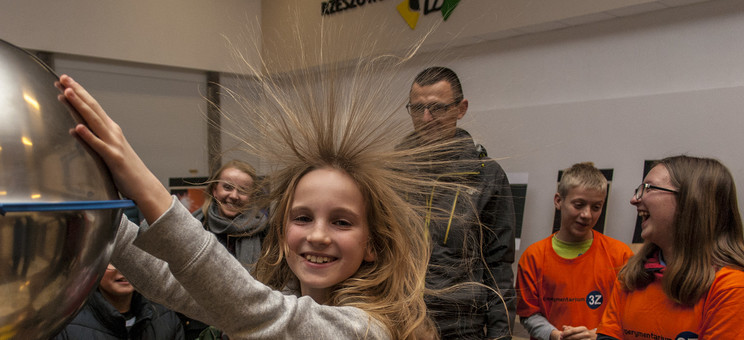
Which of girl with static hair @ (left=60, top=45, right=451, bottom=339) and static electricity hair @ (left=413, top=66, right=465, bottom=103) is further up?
static electricity hair @ (left=413, top=66, right=465, bottom=103)

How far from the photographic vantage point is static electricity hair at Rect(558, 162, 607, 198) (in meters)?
2.98

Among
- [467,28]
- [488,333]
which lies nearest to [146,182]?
[488,333]

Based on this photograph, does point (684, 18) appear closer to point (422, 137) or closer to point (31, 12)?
point (422, 137)

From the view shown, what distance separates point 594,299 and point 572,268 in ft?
0.59

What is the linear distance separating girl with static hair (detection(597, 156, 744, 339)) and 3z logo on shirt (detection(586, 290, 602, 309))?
0.47 meters

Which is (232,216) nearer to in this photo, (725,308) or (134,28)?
(725,308)

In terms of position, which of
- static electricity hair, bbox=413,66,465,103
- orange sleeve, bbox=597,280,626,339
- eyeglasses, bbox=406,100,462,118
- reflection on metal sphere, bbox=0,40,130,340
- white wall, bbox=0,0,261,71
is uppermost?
white wall, bbox=0,0,261,71

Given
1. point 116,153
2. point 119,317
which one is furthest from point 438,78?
point 116,153

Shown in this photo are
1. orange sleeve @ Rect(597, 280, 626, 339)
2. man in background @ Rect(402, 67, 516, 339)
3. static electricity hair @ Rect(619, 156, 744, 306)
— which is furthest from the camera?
orange sleeve @ Rect(597, 280, 626, 339)

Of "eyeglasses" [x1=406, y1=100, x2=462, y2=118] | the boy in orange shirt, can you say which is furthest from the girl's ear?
the boy in orange shirt

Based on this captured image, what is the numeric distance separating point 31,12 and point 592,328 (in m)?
5.15

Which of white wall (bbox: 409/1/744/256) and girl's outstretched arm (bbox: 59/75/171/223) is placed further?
white wall (bbox: 409/1/744/256)

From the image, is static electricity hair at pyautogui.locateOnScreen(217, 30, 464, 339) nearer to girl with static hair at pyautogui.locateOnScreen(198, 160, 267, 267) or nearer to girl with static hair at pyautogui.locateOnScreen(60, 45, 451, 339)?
girl with static hair at pyautogui.locateOnScreen(60, 45, 451, 339)

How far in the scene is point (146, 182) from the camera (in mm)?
791
